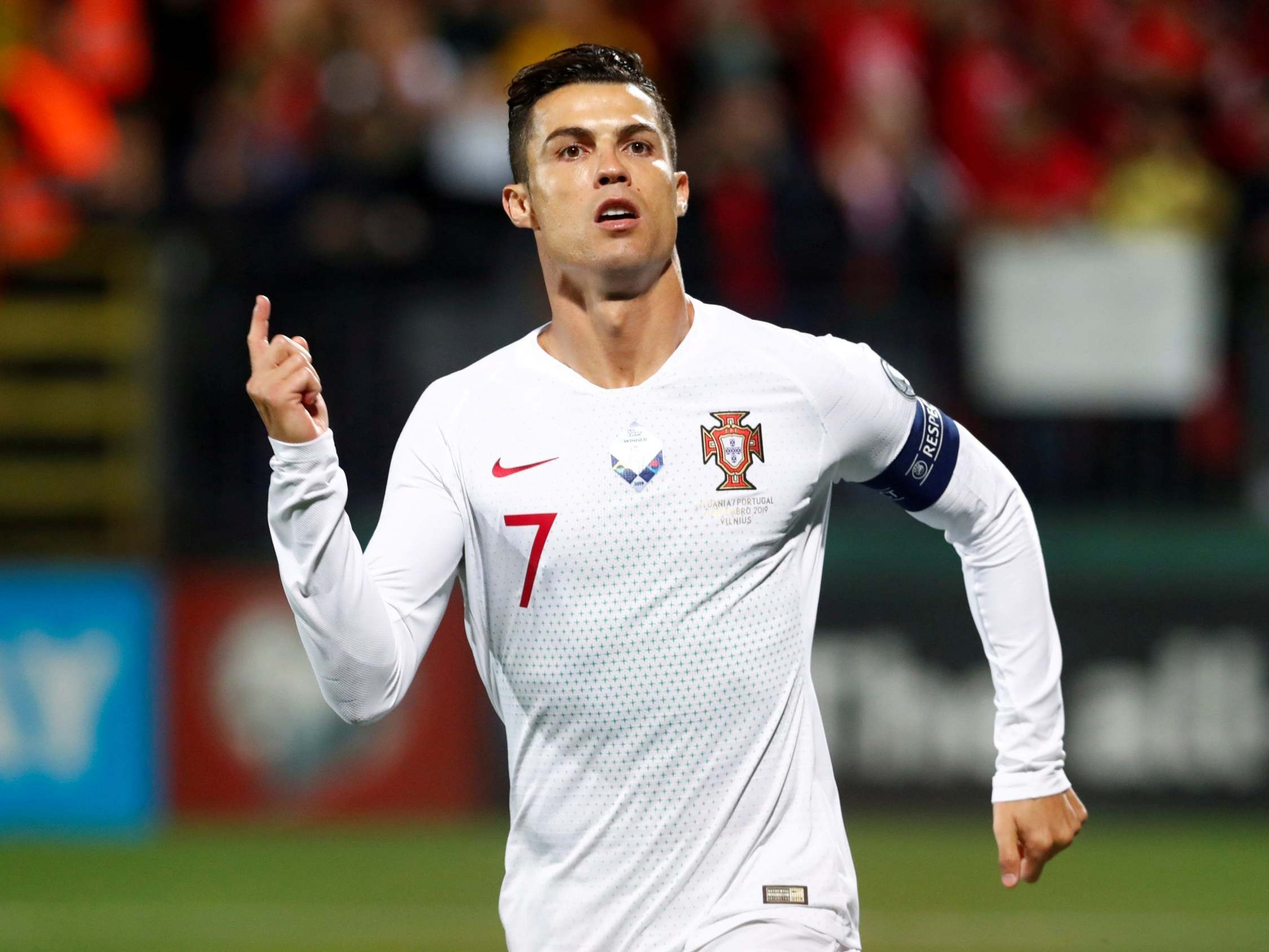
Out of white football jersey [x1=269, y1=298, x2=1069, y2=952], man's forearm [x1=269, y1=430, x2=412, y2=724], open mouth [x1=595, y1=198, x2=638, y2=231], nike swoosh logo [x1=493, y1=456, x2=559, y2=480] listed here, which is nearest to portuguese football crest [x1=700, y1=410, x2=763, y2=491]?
white football jersey [x1=269, y1=298, x2=1069, y2=952]

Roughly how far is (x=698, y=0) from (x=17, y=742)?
18.7 feet

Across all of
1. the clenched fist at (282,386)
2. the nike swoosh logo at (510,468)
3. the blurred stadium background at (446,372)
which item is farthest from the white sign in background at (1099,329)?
the clenched fist at (282,386)

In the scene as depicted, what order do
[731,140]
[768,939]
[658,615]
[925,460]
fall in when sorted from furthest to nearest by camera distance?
[731,140] → [925,460] → [658,615] → [768,939]

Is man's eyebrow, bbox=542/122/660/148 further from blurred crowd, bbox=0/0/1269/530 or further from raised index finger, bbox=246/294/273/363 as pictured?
blurred crowd, bbox=0/0/1269/530

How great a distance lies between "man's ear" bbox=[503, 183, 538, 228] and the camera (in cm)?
431

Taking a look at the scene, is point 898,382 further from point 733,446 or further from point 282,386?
point 282,386

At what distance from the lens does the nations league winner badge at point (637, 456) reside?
411 cm

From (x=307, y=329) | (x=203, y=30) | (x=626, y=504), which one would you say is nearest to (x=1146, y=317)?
(x=307, y=329)

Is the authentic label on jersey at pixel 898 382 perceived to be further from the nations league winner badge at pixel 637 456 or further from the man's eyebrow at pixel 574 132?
the man's eyebrow at pixel 574 132

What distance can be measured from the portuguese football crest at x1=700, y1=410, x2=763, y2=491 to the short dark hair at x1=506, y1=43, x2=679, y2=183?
564mm

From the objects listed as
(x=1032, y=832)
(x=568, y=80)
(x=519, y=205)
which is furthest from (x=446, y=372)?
(x=1032, y=832)

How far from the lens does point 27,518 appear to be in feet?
37.6

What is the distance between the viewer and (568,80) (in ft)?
13.9

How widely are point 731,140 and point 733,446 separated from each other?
22.6 ft
